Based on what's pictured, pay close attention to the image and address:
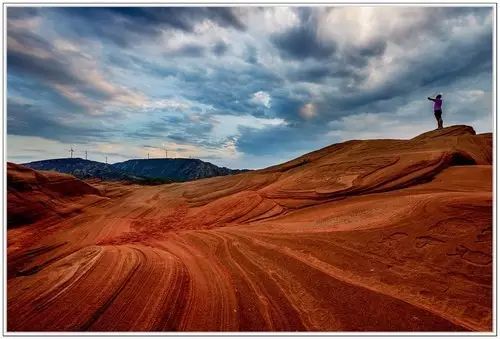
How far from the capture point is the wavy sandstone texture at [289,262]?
4453 millimetres

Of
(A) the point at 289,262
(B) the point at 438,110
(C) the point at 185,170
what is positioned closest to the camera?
(A) the point at 289,262

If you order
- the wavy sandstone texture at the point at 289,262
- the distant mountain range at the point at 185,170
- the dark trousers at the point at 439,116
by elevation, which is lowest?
the wavy sandstone texture at the point at 289,262

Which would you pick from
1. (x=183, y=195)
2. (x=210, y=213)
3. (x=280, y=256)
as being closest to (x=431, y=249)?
(x=280, y=256)

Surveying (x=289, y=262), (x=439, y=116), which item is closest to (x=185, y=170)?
(x=439, y=116)

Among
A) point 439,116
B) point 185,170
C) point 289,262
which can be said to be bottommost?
point 289,262

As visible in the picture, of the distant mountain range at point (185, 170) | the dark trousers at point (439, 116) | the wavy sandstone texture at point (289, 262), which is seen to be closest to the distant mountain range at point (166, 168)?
the distant mountain range at point (185, 170)

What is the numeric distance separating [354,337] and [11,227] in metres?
10.5

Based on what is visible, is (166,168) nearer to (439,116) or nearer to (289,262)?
(439,116)

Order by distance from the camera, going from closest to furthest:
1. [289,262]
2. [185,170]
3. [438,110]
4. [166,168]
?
[289,262] → [438,110] → [185,170] → [166,168]

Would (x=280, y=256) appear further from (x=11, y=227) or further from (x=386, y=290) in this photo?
(x=11, y=227)

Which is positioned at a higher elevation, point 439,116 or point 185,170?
point 185,170

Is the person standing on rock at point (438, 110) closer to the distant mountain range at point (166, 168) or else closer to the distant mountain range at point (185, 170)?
the distant mountain range at point (185, 170)

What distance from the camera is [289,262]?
20.8 feet

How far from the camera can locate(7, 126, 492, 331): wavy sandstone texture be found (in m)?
4.45
